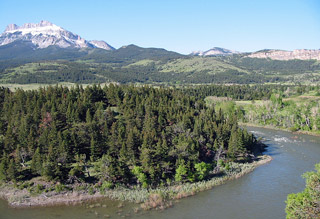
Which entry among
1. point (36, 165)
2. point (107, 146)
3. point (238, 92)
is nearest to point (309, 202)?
point (107, 146)

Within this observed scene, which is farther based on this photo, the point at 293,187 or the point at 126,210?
the point at 293,187

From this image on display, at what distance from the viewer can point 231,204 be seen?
49250 mm

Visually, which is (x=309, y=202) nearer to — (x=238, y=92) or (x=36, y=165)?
(x=36, y=165)

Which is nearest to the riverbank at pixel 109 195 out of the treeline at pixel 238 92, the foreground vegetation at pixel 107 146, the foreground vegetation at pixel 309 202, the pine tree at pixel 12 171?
the foreground vegetation at pixel 107 146

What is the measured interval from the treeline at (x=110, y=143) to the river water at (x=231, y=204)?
634 cm

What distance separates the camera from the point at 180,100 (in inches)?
3984

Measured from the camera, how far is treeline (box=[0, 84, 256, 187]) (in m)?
54.8

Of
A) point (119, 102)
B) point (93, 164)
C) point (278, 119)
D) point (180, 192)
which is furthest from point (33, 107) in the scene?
point (278, 119)

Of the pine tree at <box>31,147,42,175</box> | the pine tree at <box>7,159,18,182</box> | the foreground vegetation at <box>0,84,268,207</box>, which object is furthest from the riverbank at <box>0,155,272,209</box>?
the pine tree at <box>31,147,42,175</box>

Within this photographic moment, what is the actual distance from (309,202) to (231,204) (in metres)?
19.6

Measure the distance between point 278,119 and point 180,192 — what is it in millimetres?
85487

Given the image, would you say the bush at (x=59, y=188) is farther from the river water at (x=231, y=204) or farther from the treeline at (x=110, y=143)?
the river water at (x=231, y=204)

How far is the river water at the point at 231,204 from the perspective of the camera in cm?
4578

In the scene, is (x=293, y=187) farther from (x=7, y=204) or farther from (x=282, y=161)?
(x=7, y=204)
